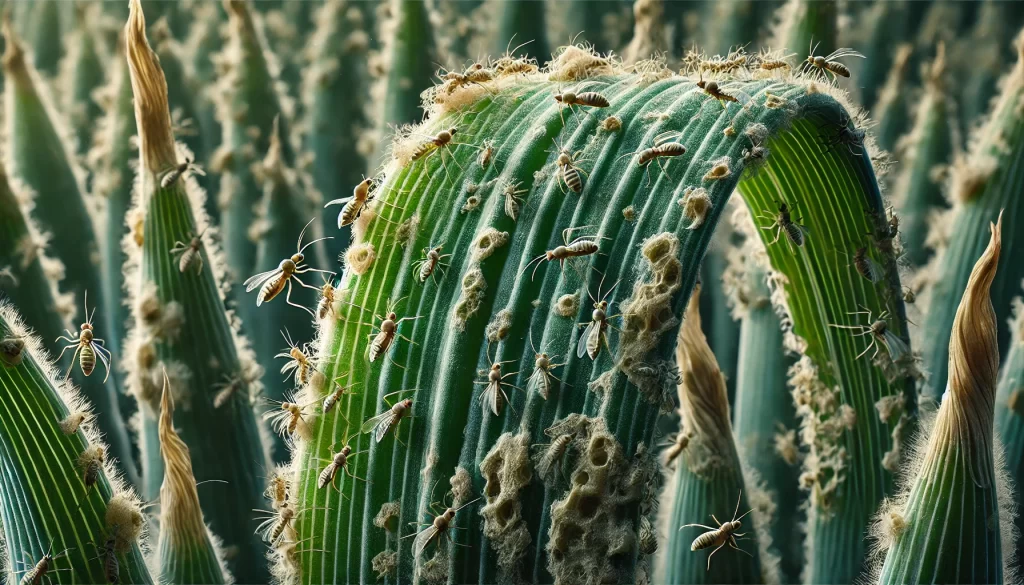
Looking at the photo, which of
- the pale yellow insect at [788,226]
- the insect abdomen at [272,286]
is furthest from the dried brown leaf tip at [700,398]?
the insect abdomen at [272,286]

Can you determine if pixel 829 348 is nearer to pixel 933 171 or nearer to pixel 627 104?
pixel 627 104

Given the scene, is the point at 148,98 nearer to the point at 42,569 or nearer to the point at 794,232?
the point at 42,569

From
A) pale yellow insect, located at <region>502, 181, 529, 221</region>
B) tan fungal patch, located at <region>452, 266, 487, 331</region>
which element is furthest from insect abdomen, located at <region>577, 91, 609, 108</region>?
tan fungal patch, located at <region>452, 266, 487, 331</region>

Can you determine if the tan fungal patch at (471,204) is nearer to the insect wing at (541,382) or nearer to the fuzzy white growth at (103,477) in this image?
the insect wing at (541,382)

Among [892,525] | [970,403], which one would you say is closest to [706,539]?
[892,525]

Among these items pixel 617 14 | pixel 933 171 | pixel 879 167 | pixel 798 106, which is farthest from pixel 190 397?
pixel 933 171

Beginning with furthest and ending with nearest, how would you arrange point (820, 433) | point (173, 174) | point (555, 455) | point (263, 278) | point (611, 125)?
point (820, 433) < point (173, 174) < point (263, 278) < point (611, 125) < point (555, 455)
